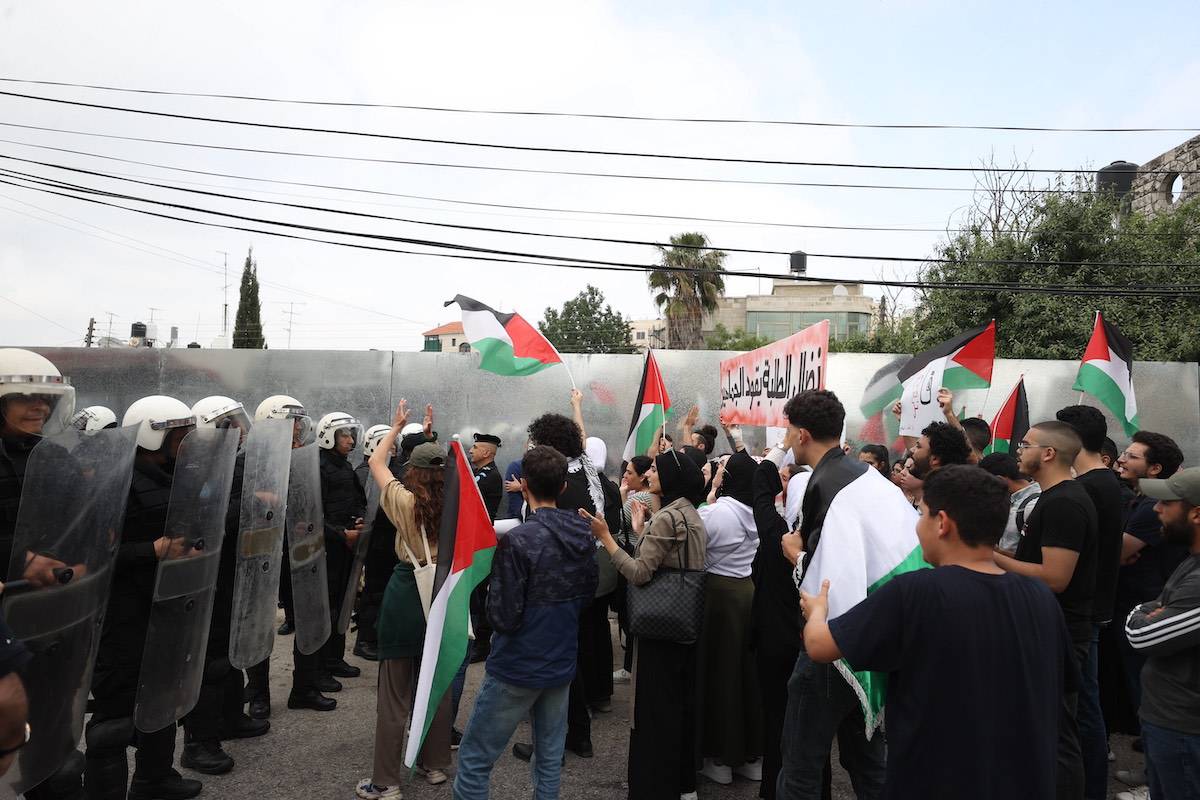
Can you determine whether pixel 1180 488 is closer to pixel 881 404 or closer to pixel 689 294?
pixel 881 404

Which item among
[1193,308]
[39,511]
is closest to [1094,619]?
[39,511]

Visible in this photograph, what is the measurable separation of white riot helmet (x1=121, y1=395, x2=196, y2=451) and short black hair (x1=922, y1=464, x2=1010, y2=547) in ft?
11.9

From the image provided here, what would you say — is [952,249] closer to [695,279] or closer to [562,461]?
[695,279]

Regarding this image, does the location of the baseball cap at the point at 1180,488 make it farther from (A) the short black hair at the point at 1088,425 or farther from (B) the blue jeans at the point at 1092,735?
(B) the blue jeans at the point at 1092,735

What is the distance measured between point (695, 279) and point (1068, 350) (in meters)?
17.2

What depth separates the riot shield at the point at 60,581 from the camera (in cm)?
315

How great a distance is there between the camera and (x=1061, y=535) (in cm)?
361

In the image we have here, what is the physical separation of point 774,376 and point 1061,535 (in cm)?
290

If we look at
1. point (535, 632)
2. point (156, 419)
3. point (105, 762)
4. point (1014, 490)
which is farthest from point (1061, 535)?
point (105, 762)

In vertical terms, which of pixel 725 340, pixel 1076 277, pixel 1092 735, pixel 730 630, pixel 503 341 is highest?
pixel 725 340

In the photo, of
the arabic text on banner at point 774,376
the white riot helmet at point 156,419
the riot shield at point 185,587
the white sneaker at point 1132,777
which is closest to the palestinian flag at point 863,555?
the arabic text on banner at point 774,376

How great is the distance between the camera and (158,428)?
4.09 metres

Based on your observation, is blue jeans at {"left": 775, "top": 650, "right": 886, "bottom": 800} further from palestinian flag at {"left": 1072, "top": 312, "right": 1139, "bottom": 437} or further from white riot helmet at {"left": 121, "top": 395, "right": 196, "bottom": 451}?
palestinian flag at {"left": 1072, "top": 312, "right": 1139, "bottom": 437}

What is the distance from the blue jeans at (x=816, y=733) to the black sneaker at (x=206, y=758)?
3164mm
